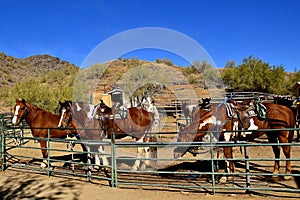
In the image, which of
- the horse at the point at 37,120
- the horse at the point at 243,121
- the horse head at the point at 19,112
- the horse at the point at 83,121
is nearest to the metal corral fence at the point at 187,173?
the horse at the point at 83,121

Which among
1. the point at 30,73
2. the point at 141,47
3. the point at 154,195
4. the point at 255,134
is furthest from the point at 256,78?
the point at 30,73

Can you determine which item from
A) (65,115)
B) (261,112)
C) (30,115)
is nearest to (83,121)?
(65,115)

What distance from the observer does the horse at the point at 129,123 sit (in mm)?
7172

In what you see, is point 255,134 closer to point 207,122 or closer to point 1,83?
point 207,122

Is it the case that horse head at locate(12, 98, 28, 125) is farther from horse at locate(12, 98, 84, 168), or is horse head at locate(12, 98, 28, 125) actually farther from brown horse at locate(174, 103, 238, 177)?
brown horse at locate(174, 103, 238, 177)

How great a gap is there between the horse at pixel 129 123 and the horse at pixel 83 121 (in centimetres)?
26

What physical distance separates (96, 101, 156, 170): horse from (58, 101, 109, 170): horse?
10.1 inches

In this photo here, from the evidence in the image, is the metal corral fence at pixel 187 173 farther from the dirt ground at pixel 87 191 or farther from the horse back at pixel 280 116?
the horse back at pixel 280 116

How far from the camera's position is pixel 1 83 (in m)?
43.6

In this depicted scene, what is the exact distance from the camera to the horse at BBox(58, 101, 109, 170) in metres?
6.66

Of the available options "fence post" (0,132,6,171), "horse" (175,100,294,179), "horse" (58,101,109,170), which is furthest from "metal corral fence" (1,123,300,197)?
"horse" (175,100,294,179)

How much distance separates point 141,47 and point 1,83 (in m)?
42.4

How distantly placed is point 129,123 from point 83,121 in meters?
1.42

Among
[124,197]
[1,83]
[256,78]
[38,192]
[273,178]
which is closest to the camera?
[124,197]
